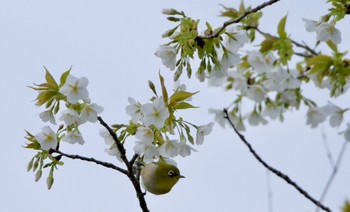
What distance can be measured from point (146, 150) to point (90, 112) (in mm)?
273

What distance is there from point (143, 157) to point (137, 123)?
0.17m

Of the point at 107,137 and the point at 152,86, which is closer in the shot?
the point at 152,86

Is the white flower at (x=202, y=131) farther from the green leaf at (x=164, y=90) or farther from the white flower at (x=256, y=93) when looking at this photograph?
the white flower at (x=256, y=93)

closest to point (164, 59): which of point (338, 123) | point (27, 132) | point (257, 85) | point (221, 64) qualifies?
point (221, 64)

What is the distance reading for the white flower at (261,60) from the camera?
14.7 feet

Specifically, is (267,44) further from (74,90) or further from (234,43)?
(74,90)

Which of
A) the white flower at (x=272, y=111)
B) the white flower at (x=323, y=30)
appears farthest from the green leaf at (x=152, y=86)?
the white flower at (x=272, y=111)

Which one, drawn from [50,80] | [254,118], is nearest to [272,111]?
[254,118]

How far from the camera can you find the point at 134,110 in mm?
2902

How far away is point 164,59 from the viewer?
2941mm

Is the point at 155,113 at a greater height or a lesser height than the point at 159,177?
greater

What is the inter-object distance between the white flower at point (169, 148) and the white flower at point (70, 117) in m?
A: 0.35

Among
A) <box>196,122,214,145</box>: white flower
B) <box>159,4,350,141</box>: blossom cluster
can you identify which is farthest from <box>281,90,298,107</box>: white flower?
<box>196,122,214,145</box>: white flower

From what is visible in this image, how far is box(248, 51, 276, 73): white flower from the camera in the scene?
14.7 feet
